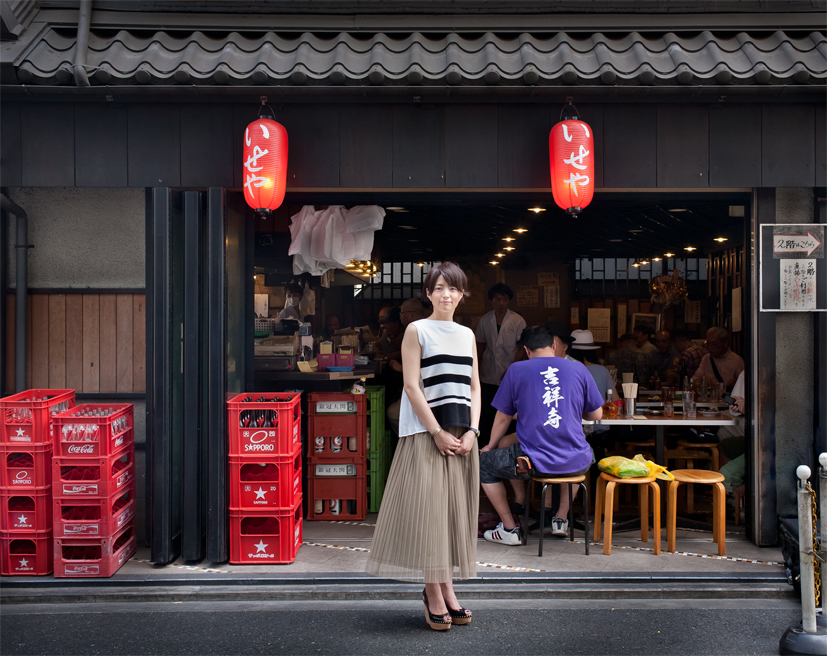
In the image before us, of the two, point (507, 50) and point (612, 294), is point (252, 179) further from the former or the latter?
point (612, 294)

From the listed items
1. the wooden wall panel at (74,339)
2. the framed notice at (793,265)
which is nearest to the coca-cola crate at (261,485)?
the wooden wall panel at (74,339)

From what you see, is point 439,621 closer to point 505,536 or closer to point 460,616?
point 460,616

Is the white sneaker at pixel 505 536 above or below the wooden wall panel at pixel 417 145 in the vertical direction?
below

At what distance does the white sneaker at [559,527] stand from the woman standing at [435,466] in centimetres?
190

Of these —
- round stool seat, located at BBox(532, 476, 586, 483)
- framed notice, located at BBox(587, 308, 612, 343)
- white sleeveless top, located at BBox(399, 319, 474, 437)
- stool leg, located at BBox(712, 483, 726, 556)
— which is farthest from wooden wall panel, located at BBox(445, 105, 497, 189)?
framed notice, located at BBox(587, 308, 612, 343)

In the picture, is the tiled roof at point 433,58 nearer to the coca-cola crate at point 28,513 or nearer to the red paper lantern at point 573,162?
the red paper lantern at point 573,162

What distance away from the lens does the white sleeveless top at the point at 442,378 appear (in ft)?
12.9

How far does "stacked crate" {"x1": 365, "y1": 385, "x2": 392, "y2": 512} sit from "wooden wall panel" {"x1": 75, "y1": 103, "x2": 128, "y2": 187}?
325 cm

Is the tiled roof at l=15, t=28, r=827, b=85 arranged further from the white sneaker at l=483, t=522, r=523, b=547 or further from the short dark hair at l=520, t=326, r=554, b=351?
the white sneaker at l=483, t=522, r=523, b=547

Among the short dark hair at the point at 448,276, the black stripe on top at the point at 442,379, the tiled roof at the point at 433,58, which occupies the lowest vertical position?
the black stripe on top at the point at 442,379

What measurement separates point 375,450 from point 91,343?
302 centimetres

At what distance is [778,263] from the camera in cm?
532

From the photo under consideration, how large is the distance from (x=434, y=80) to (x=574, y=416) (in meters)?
2.93

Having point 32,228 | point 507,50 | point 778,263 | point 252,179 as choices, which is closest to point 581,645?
point 778,263
